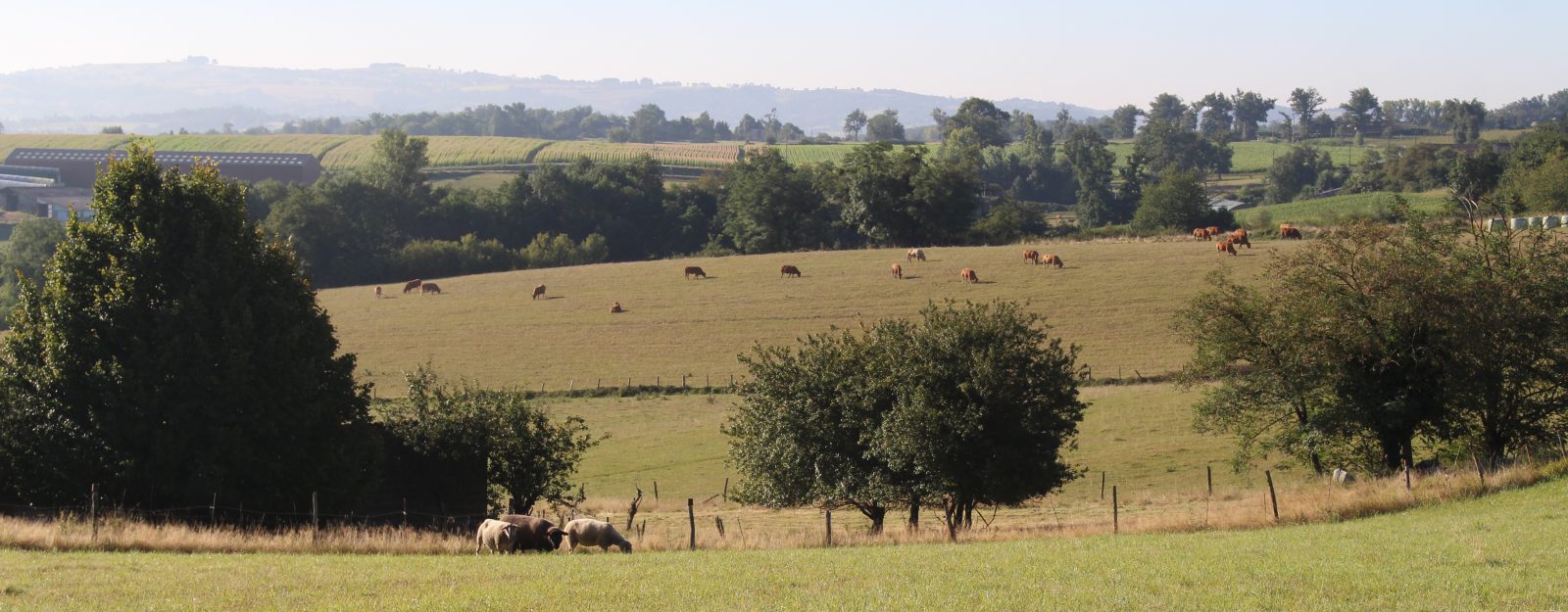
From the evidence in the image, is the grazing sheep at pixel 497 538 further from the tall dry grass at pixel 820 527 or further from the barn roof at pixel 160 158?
the barn roof at pixel 160 158

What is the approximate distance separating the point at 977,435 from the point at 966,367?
1.61 meters

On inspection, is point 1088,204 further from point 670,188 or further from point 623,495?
point 623,495

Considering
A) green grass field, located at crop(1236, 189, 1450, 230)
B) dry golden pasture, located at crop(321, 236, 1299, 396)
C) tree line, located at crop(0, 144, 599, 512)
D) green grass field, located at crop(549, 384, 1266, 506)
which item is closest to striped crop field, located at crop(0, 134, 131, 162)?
dry golden pasture, located at crop(321, 236, 1299, 396)

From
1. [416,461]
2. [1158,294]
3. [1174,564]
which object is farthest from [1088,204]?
[1174,564]

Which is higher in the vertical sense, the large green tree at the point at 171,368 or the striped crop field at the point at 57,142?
the striped crop field at the point at 57,142

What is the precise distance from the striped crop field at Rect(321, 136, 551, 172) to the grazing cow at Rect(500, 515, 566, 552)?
154 metres

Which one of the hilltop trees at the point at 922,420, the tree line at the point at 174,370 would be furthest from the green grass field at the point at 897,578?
the hilltop trees at the point at 922,420

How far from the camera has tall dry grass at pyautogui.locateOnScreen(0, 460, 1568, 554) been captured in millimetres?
18625

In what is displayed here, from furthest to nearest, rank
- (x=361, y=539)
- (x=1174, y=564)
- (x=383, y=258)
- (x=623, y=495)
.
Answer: (x=383, y=258), (x=623, y=495), (x=361, y=539), (x=1174, y=564)

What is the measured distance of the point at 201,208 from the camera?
25.7 meters

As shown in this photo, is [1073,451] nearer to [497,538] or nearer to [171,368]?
[497,538]

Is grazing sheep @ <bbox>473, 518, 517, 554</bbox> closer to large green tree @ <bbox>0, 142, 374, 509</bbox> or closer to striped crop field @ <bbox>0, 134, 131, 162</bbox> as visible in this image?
large green tree @ <bbox>0, 142, 374, 509</bbox>

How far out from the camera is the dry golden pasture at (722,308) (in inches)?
2131

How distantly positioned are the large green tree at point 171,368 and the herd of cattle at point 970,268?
40.0m
